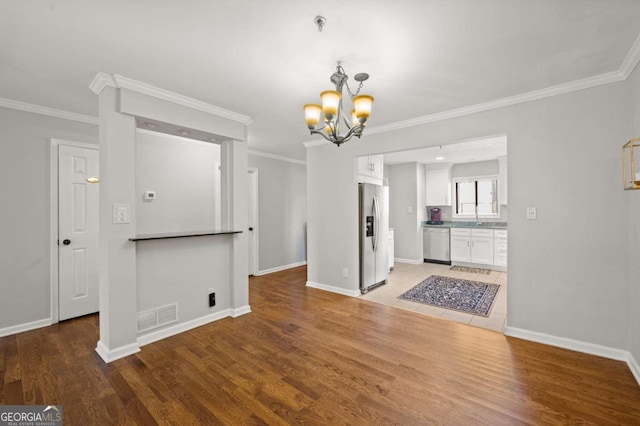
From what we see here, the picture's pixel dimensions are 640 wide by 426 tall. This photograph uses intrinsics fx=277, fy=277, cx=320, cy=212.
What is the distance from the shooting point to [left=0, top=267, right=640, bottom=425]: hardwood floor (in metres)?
1.82

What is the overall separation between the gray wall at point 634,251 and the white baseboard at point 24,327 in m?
5.79

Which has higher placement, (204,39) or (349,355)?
(204,39)

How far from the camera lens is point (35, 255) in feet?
10.4

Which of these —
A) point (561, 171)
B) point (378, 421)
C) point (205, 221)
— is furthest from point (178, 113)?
point (561, 171)

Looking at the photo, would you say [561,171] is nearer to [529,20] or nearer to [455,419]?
[529,20]

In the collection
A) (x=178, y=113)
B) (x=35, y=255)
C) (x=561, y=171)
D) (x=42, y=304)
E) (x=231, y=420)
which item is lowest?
(x=231, y=420)

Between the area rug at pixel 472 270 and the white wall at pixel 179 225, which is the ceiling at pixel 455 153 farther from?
the white wall at pixel 179 225

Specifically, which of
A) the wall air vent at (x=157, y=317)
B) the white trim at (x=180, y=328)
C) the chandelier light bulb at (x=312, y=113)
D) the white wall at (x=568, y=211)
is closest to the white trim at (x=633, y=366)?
the white wall at (x=568, y=211)

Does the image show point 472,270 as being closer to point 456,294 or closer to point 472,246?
point 472,246

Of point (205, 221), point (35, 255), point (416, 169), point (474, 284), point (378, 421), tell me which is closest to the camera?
point (378, 421)

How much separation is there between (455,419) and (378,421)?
1.61 ft

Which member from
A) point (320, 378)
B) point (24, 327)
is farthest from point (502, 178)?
point (24, 327)

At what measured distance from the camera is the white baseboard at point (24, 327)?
297 cm

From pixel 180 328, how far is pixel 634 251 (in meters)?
4.37
